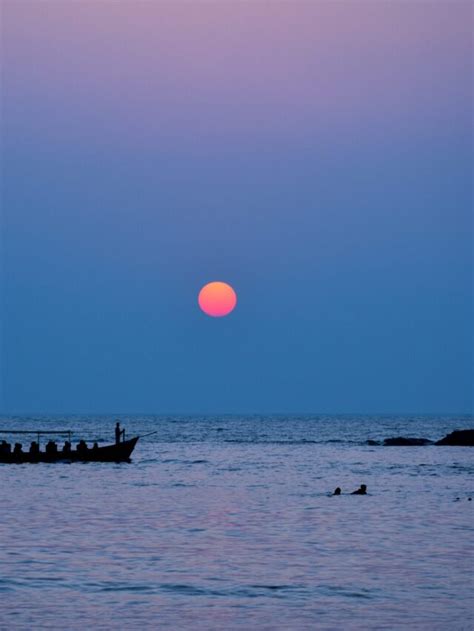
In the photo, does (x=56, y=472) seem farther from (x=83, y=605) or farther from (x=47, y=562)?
(x=83, y=605)

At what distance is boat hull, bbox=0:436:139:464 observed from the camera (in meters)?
65.0

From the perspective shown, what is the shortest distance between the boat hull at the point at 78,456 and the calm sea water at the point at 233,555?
481 inches

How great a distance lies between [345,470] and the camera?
2586 inches

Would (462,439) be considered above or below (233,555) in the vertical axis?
above

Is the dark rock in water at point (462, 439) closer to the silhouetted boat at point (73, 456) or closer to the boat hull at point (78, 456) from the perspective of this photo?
the boat hull at point (78, 456)

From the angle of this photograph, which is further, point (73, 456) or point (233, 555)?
point (73, 456)

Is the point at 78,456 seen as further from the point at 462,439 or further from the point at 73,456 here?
the point at 462,439

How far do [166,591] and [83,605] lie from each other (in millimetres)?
2207

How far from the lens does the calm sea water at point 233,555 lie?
768 inches

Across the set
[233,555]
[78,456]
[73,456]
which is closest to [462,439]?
[78,456]

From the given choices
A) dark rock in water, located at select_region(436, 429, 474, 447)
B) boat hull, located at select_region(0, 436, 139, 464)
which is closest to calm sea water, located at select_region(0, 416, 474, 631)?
boat hull, located at select_region(0, 436, 139, 464)

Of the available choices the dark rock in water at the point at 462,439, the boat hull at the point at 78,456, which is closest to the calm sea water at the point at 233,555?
the boat hull at the point at 78,456

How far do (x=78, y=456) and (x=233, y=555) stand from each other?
4105cm

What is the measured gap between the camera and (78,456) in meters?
65.9
